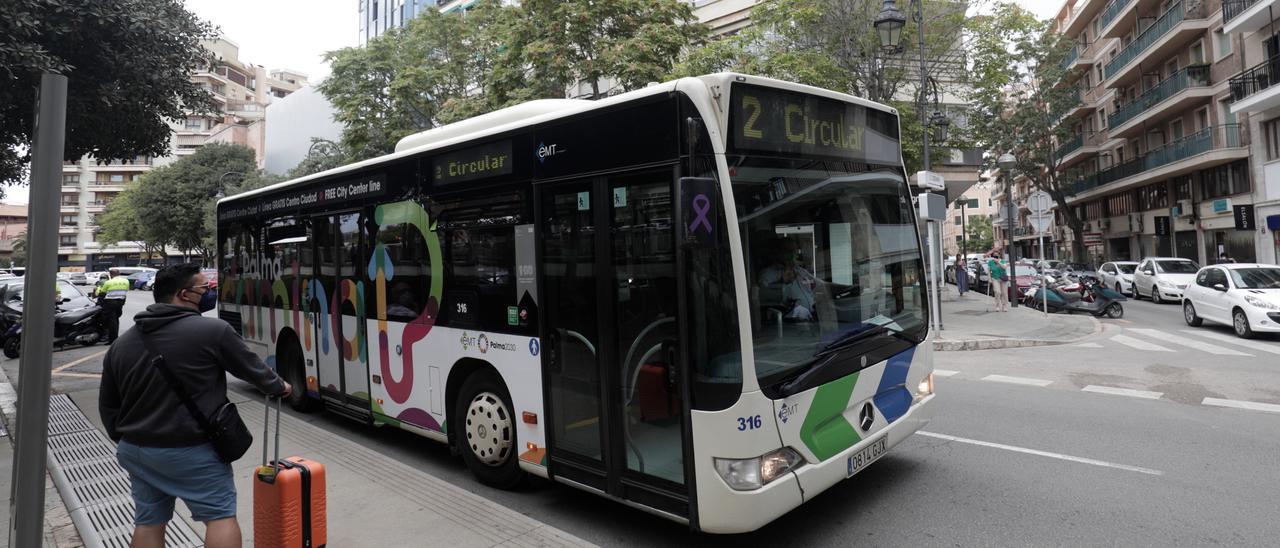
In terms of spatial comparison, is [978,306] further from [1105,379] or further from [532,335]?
[532,335]

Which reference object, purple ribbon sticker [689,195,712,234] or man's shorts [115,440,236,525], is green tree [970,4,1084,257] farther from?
man's shorts [115,440,236,525]

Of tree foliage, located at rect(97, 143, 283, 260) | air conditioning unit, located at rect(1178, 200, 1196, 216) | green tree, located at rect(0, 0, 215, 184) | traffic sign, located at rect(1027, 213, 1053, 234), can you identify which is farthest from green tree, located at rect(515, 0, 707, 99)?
tree foliage, located at rect(97, 143, 283, 260)

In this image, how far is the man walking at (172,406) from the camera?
313 centimetres

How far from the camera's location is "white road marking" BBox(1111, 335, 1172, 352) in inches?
473

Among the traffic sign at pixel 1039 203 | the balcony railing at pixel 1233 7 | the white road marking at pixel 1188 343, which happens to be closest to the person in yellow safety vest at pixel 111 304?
the white road marking at pixel 1188 343

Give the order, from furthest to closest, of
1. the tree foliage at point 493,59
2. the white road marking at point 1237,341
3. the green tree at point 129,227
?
the green tree at point 129,227 < the tree foliage at point 493,59 < the white road marking at point 1237,341

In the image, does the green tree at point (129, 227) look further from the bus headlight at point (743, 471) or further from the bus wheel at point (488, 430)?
the bus headlight at point (743, 471)

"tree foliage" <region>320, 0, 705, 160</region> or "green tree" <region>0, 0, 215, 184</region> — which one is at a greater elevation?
"tree foliage" <region>320, 0, 705, 160</region>

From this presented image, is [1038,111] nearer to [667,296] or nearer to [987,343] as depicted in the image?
[987,343]

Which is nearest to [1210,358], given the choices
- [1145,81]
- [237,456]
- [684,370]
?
[684,370]

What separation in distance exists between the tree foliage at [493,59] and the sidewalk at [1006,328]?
8938 millimetres

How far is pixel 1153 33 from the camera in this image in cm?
3200

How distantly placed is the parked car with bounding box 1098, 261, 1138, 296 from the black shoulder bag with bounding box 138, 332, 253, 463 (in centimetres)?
2863

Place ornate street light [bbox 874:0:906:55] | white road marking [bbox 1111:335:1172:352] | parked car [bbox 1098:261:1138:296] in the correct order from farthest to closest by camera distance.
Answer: parked car [bbox 1098:261:1138:296]
ornate street light [bbox 874:0:906:55]
white road marking [bbox 1111:335:1172:352]
